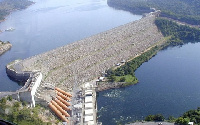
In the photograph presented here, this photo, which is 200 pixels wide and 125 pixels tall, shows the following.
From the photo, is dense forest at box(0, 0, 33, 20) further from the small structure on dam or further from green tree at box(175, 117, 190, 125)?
green tree at box(175, 117, 190, 125)

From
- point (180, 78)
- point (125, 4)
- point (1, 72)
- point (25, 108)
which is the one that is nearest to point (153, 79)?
point (180, 78)

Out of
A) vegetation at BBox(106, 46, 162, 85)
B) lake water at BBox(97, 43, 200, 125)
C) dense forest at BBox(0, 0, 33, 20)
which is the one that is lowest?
lake water at BBox(97, 43, 200, 125)

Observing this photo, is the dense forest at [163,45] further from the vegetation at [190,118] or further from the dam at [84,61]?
the vegetation at [190,118]

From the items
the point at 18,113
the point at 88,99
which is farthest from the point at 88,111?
the point at 18,113

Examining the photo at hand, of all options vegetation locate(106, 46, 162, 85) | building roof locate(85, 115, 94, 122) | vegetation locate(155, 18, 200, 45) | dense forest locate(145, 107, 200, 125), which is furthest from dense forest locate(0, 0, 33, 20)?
dense forest locate(145, 107, 200, 125)

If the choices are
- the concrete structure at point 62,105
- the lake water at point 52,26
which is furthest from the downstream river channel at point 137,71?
the concrete structure at point 62,105

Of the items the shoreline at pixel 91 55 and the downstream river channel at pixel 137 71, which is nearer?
the downstream river channel at pixel 137 71
